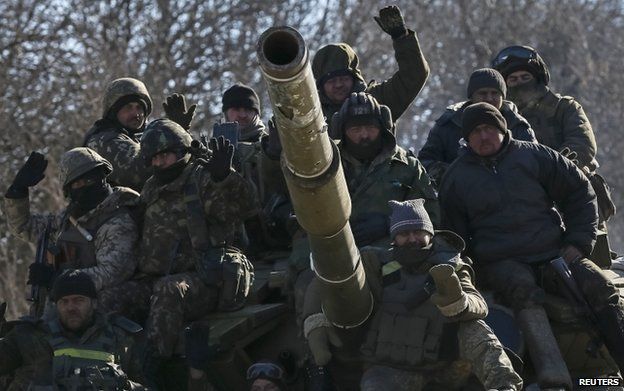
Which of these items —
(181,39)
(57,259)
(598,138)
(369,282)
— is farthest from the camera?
(598,138)

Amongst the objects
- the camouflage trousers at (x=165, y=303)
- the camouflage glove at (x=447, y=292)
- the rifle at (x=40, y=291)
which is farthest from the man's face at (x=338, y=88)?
the camouflage glove at (x=447, y=292)

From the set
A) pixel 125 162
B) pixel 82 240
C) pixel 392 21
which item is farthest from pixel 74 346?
pixel 392 21

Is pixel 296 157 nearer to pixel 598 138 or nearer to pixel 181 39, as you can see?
pixel 181 39

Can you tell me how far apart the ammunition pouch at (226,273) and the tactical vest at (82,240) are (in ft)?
2.76

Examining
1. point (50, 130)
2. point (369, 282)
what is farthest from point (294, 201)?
point (50, 130)

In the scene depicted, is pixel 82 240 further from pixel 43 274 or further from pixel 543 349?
pixel 543 349

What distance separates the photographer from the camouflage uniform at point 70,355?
14164 millimetres

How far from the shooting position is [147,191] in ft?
50.3

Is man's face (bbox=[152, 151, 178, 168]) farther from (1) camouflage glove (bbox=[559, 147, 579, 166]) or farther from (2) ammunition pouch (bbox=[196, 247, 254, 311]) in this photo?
(1) camouflage glove (bbox=[559, 147, 579, 166])

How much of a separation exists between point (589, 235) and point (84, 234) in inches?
147

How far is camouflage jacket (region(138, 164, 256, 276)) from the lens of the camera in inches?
587

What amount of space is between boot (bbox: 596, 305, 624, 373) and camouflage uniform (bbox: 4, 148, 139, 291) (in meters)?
3.47

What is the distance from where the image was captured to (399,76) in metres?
17.0

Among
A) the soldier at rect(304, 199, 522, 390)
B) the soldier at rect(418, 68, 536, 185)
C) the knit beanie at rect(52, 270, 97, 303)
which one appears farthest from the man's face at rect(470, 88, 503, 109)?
the knit beanie at rect(52, 270, 97, 303)
